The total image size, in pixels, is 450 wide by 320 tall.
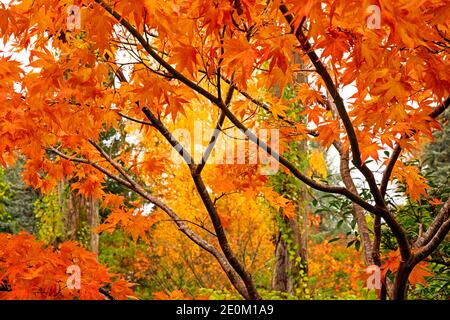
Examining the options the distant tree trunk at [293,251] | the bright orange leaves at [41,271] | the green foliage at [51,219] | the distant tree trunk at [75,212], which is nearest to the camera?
the bright orange leaves at [41,271]

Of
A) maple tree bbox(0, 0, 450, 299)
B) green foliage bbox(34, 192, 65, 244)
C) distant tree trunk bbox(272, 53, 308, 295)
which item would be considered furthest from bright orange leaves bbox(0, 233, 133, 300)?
green foliage bbox(34, 192, 65, 244)

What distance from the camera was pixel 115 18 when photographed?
1896mm

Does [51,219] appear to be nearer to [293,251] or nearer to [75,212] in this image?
[75,212]

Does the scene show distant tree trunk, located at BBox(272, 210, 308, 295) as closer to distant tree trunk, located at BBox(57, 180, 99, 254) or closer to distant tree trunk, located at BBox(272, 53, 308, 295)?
distant tree trunk, located at BBox(272, 53, 308, 295)

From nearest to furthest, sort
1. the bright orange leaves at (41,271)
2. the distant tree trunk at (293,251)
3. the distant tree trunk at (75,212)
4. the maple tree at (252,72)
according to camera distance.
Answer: the maple tree at (252,72) → the bright orange leaves at (41,271) → the distant tree trunk at (293,251) → the distant tree trunk at (75,212)

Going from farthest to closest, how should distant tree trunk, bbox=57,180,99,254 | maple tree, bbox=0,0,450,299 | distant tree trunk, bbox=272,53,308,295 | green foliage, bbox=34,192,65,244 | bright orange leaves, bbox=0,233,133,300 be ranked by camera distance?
green foliage, bbox=34,192,65,244 < distant tree trunk, bbox=57,180,99,254 < distant tree trunk, bbox=272,53,308,295 < bright orange leaves, bbox=0,233,133,300 < maple tree, bbox=0,0,450,299

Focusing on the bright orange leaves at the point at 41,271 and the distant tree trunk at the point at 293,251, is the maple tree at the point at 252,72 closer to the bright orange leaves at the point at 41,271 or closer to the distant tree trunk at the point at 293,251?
the bright orange leaves at the point at 41,271

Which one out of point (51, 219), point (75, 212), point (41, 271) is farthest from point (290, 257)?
point (51, 219)

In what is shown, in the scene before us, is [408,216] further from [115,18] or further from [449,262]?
[115,18]

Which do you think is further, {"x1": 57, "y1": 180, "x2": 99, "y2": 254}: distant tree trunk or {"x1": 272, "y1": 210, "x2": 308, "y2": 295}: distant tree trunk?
{"x1": 57, "y1": 180, "x2": 99, "y2": 254}: distant tree trunk

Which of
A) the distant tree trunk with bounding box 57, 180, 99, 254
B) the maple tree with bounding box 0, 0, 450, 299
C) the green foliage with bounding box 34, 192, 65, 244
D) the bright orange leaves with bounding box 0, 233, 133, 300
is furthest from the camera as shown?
the green foliage with bounding box 34, 192, 65, 244

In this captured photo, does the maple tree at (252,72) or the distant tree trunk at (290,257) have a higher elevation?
the maple tree at (252,72)

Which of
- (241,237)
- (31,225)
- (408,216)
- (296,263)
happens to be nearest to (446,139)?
(241,237)

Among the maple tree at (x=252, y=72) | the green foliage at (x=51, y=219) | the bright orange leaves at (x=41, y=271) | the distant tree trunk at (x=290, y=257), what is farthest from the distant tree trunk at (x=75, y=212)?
the bright orange leaves at (x=41, y=271)
